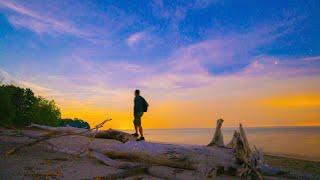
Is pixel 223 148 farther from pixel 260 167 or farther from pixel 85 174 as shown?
pixel 85 174

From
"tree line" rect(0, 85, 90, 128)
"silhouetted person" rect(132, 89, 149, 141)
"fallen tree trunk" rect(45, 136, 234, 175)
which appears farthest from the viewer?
"tree line" rect(0, 85, 90, 128)

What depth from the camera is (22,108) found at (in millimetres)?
35188

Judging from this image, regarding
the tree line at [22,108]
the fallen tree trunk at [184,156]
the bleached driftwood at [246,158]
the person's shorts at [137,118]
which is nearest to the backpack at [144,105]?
the person's shorts at [137,118]

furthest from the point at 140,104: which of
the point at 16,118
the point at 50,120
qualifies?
the point at 50,120

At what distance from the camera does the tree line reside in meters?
31.9

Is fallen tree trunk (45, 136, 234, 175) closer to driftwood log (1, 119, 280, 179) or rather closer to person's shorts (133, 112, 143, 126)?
driftwood log (1, 119, 280, 179)

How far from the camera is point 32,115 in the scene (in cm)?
3562

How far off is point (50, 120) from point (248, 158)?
31.4 m

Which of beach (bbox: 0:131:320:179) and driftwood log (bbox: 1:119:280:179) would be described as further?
driftwood log (bbox: 1:119:280:179)

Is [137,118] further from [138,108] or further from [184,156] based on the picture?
[184,156]

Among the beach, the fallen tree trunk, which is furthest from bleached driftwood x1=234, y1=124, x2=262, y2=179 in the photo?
the beach

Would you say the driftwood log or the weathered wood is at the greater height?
the weathered wood

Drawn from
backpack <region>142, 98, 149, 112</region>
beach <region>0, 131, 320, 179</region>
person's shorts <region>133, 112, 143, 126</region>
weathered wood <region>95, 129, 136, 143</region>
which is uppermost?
backpack <region>142, 98, 149, 112</region>

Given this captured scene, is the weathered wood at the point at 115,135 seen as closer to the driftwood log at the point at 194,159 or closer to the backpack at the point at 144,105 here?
the backpack at the point at 144,105
